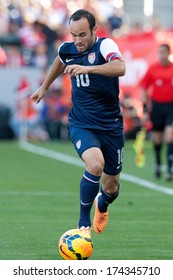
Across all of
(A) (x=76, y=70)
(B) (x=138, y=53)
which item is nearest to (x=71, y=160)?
(B) (x=138, y=53)

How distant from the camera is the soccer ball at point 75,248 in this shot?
8.88 meters

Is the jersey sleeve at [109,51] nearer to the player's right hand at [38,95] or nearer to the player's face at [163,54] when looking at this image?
the player's right hand at [38,95]

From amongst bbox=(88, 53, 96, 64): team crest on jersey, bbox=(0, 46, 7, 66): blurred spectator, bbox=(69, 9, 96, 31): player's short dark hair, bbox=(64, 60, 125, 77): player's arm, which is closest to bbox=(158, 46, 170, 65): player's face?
bbox=(88, 53, 96, 64): team crest on jersey

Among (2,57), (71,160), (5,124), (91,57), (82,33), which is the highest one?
(82,33)

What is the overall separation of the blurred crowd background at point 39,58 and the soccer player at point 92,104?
17.6 meters

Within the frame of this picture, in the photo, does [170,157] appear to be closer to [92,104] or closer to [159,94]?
[159,94]

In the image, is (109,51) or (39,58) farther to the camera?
(39,58)

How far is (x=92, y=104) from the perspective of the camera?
32.3 feet

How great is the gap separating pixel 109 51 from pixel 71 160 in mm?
13007

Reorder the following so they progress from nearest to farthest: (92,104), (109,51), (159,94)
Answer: (109,51), (92,104), (159,94)

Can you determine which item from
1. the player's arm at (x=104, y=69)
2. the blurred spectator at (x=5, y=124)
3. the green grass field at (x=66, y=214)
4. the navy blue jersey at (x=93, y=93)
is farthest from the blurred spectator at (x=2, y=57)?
the player's arm at (x=104, y=69)

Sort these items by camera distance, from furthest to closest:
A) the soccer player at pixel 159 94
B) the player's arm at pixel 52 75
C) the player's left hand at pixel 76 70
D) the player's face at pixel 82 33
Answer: the soccer player at pixel 159 94 < the player's arm at pixel 52 75 < the player's face at pixel 82 33 < the player's left hand at pixel 76 70
